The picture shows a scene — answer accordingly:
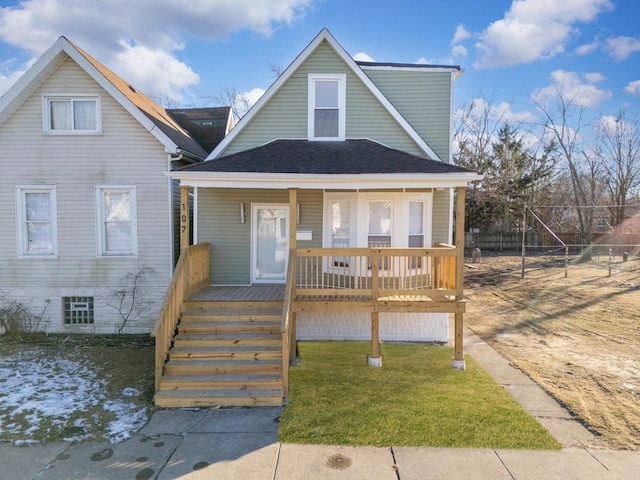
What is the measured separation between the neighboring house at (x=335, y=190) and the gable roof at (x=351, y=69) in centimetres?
3

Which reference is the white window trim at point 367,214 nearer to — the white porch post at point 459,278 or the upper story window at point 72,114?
the white porch post at point 459,278

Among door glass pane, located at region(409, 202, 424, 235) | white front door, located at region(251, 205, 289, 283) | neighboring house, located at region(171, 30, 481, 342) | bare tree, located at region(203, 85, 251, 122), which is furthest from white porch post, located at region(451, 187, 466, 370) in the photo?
bare tree, located at region(203, 85, 251, 122)

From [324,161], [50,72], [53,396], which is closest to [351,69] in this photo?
[324,161]

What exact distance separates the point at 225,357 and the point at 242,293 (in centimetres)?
199

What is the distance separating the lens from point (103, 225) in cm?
922

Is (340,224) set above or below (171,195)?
below

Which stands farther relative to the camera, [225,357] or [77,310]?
[77,310]

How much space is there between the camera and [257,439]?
4648 mm

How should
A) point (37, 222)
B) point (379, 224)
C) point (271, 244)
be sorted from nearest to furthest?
1. point (379, 224)
2. point (37, 222)
3. point (271, 244)

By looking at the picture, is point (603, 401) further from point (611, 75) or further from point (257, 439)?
point (611, 75)

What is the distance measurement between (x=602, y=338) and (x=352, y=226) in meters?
6.60

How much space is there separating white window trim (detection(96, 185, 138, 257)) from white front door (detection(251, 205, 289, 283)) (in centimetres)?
305

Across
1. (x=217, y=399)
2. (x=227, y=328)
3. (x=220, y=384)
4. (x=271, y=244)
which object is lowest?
(x=217, y=399)

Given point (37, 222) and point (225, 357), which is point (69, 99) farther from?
point (225, 357)
